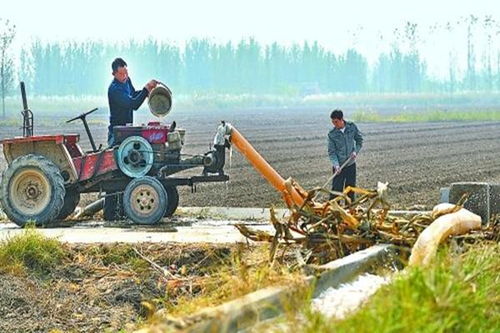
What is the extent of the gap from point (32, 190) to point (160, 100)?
206 centimetres

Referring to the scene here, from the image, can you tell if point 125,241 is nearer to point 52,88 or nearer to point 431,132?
point 431,132

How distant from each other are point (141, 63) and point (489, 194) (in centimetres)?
14541

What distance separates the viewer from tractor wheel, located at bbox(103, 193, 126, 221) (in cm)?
1530

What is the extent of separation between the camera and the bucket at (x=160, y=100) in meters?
15.2

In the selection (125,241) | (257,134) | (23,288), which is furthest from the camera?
(257,134)

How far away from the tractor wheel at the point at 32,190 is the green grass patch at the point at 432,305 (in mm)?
9279

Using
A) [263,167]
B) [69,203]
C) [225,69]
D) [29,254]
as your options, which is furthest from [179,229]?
[225,69]

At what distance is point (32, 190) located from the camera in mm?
14906

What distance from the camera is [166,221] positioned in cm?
1495

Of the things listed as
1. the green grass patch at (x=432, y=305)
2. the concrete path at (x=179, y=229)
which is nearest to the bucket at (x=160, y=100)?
the concrete path at (x=179, y=229)

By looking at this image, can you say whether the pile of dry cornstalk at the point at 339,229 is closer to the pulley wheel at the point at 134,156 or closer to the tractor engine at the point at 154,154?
the tractor engine at the point at 154,154

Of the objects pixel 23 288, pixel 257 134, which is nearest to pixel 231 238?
pixel 23 288

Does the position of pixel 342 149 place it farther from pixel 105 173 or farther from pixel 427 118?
pixel 427 118

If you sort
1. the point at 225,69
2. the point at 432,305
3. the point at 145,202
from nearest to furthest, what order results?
the point at 432,305 < the point at 145,202 < the point at 225,69
